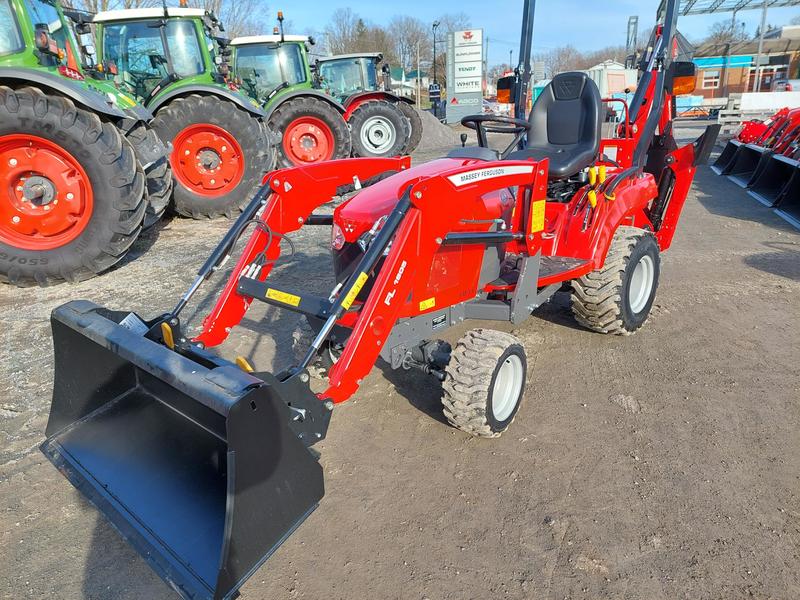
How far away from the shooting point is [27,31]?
5.07 meters

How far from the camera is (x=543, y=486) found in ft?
8.00

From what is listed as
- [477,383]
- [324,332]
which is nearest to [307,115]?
[477,383]

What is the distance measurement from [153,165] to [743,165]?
1016cm

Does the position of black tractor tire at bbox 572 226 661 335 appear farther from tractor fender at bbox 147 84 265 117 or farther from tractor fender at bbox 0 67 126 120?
tractor fender at bbox 147 84 265 117

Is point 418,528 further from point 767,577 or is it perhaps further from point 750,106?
point 750,106

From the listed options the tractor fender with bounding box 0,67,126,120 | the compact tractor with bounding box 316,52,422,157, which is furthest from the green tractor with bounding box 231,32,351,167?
the tractor fender with bounding box 0,67,126,120

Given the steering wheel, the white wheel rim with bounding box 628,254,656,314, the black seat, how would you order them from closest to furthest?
1. the steering wheel
2. the black seat
3. the white wheel rim with bounding box 628,254,656,314

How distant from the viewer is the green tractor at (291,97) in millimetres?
10000

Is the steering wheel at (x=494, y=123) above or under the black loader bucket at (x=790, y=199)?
above

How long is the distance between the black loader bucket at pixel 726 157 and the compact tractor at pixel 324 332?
851 centimetres

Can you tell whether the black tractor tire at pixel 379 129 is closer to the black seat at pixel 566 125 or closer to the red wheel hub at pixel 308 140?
the red wheel hub at pixel 308 140

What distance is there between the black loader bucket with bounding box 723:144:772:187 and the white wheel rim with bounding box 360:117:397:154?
7.00m

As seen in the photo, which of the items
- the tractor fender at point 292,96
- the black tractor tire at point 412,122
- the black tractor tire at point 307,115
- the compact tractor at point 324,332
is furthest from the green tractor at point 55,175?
the black tractor tire at point 412,122

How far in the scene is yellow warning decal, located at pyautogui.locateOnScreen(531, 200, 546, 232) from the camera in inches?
115
